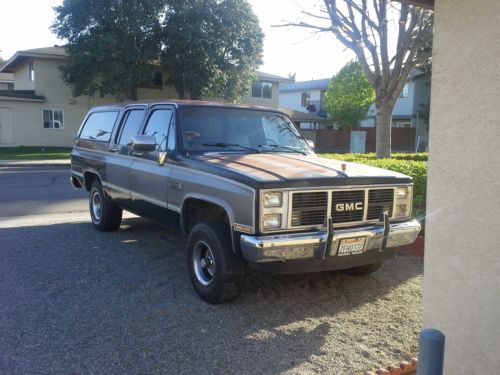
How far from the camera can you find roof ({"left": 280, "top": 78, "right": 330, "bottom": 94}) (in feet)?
163

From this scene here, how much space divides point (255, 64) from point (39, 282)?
27723mm

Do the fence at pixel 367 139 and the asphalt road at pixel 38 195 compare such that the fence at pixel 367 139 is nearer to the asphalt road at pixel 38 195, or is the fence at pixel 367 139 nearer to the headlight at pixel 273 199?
the asphalt road at pixel 38 195

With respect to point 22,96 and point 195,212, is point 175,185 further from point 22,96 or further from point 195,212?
point 22,96

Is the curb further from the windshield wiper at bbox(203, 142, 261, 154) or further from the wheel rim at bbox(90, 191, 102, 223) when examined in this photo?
the wheel rim at bbox(90, 191, 102, 223)

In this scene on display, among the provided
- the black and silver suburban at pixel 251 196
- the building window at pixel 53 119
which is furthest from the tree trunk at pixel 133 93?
the black and silver suburban at pixel 251 196

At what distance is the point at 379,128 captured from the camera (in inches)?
523

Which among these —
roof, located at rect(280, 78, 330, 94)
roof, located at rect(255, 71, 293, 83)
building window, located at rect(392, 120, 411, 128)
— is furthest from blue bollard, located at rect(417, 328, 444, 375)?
roof, located at rect(280, 78, 330, 94)

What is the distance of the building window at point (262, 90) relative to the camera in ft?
127

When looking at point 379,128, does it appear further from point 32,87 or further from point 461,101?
point 32,87

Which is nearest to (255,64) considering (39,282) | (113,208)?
(113,208)

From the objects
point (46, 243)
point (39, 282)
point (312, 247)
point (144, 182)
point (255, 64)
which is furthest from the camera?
point (255, 64)

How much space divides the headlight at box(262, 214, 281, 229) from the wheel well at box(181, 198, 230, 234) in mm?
926

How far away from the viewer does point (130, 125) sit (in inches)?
277

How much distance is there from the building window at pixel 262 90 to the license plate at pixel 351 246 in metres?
34.8
